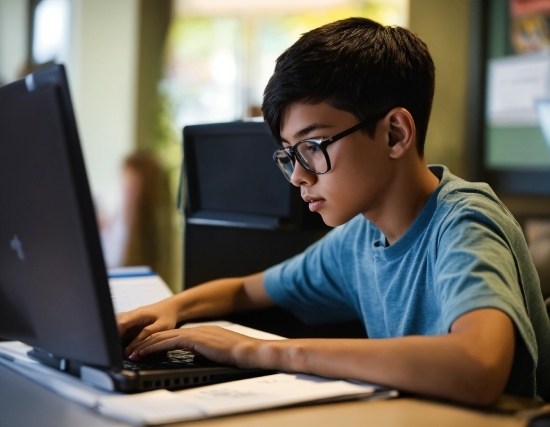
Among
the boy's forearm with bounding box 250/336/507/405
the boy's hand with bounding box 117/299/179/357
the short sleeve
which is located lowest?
the boy's hand with bounding box 117/299/179/357

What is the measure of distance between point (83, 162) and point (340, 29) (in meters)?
0.60

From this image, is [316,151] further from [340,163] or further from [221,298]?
[221,298]

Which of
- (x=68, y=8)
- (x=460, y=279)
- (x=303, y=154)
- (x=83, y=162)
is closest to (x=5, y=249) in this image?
(x=83, y=162)

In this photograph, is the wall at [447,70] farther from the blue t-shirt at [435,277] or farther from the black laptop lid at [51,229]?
the black laptop lid at [51,229]

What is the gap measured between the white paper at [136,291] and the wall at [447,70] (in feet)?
6.90

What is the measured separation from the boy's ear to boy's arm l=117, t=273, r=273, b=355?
1.51ft

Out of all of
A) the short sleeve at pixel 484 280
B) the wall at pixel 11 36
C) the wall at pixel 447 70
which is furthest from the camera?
the wall at pixel 11 36

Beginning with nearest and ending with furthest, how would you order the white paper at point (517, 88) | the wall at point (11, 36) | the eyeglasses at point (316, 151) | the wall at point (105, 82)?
1. the eyeglasses at point (316, 151)
2. the white paper at point (517, 88)
3. the wall at point (105, 82)
4. the wall at point (11, 36)

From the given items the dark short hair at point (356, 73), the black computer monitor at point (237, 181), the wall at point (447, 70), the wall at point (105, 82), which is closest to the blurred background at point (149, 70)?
the wall at point (105, 82)

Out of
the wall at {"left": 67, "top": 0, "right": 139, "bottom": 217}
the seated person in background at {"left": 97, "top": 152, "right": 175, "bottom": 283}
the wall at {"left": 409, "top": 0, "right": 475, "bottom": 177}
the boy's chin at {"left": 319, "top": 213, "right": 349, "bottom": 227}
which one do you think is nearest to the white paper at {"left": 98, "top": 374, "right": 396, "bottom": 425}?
the boy's chin at {"left": 319, "top": 213, "right": 349, "bottom": 227}

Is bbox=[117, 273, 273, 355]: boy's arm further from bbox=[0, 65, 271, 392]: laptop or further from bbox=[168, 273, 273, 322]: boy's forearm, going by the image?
bbox=[0, 65, 271, 392]: laptop

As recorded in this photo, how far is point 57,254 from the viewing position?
0.84 m

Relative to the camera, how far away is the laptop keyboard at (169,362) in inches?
36.9

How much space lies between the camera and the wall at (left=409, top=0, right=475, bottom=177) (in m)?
3.36
